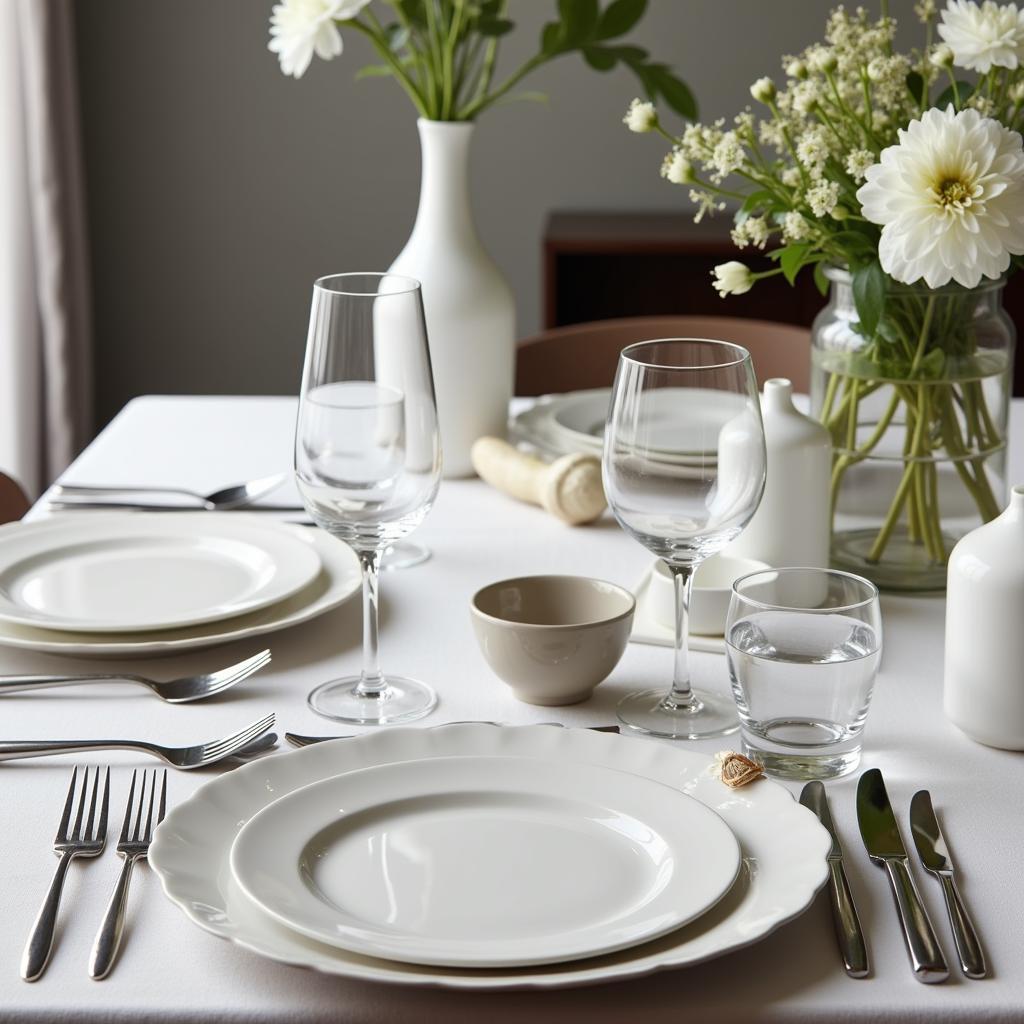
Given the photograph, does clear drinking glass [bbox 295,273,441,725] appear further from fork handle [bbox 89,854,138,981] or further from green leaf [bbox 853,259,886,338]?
green leaf [bbox 853,259,886,338]

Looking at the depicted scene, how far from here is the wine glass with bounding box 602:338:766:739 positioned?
855mm

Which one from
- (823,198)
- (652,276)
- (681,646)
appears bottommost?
(652,276)

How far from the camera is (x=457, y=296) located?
142cm

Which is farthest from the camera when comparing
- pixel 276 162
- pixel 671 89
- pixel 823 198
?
pixel 276 162

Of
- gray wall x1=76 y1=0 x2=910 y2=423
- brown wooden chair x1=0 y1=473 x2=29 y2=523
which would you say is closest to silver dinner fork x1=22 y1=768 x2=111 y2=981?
brown wooden chair x1=0 y1=473 x2=29 y2=523

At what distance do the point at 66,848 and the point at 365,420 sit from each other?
0.31 meters

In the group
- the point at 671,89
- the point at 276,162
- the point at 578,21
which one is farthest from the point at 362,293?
the point at 276,162

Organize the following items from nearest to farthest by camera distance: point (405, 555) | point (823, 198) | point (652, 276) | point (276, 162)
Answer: point (823, 198) → point (405, 555) → point (652, 276) → point (276, 162)

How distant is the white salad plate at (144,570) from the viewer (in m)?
1.05

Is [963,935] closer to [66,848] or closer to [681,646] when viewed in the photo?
[681,646]

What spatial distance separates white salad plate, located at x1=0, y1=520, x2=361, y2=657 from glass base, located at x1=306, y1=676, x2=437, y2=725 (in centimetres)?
8

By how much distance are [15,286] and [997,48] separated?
2.43m

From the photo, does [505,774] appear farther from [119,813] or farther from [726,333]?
[726,333]

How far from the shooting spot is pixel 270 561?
3.83 feet
